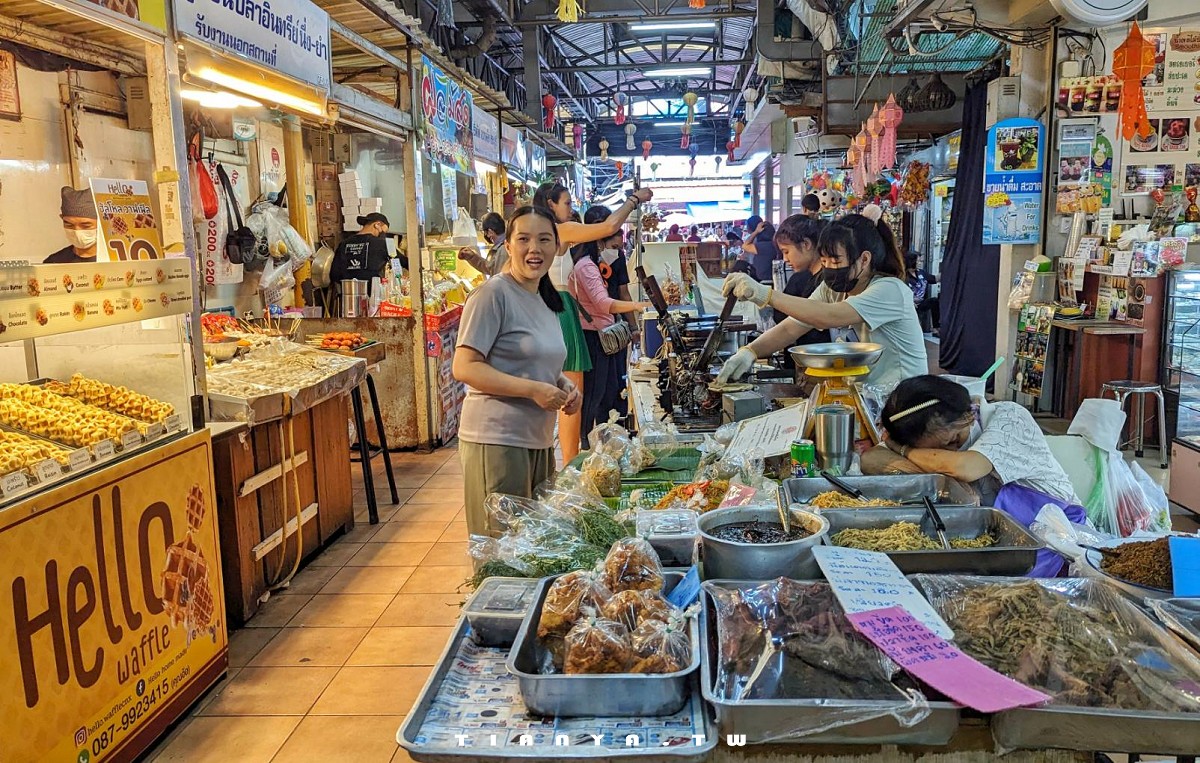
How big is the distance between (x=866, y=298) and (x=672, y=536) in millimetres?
1761

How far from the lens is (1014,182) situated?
305 inches

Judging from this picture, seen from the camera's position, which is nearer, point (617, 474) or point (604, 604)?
point (604, 604)

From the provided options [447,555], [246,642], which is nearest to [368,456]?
[447,555]

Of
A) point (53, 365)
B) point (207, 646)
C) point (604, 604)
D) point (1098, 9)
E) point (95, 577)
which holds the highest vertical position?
point (1098, 9)

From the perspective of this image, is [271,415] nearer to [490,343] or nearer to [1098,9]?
[490,343]

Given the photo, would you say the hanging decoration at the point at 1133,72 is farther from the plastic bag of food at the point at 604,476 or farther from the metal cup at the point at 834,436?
the plastic bag of food at the point at 604,476

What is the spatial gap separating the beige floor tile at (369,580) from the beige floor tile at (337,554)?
0.13 metres

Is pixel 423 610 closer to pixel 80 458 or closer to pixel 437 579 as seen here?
pixel 437 579

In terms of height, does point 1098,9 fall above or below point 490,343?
above

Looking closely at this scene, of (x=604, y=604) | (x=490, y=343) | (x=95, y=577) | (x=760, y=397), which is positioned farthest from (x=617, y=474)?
(x=95, y=577)

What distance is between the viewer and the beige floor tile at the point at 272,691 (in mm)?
3193

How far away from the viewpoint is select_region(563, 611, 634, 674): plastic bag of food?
1505 mm

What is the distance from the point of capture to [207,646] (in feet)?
10.6

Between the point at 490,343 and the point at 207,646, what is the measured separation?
1.62 metres
